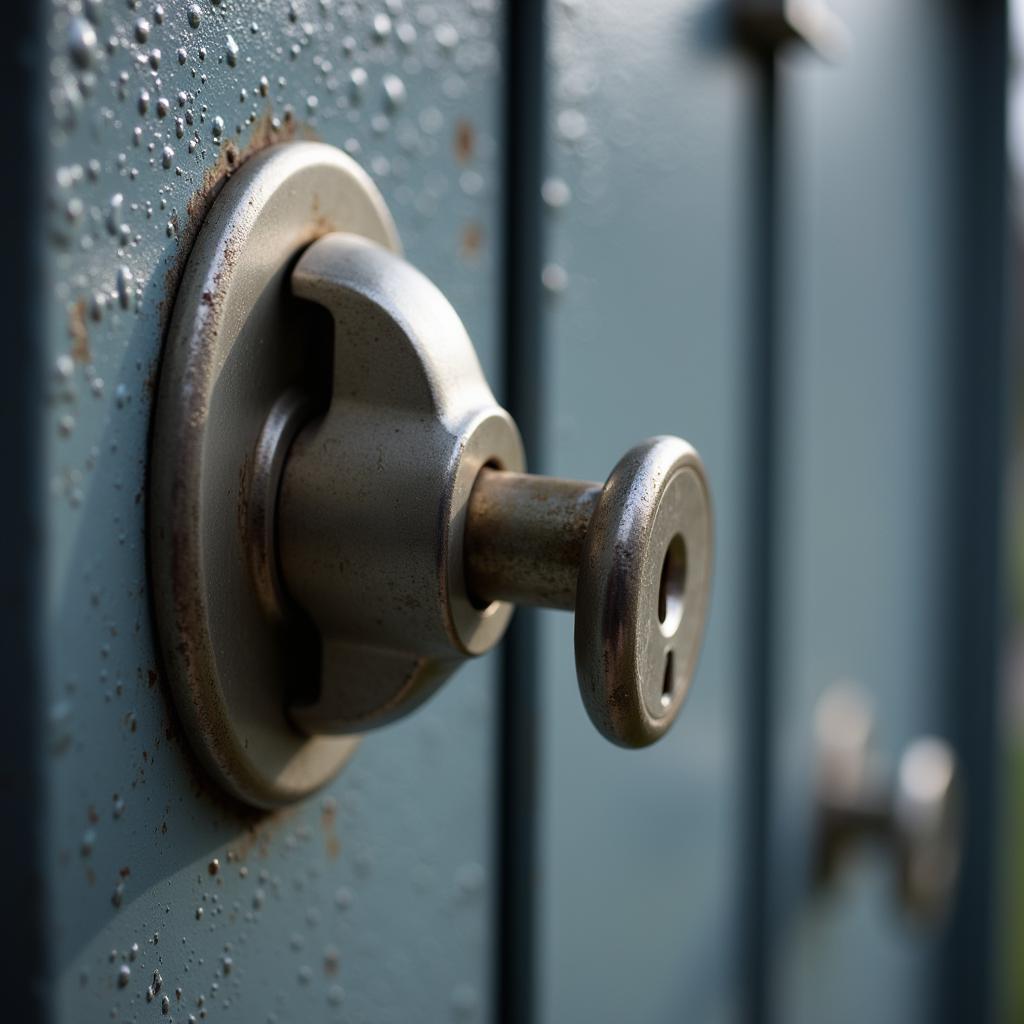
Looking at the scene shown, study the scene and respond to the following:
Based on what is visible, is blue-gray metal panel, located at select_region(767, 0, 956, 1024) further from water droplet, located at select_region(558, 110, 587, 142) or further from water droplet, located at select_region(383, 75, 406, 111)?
water droplet, located at select_region(383, 75, 406, 111)

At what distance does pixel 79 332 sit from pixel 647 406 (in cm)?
42

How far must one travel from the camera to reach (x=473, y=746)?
520 mm

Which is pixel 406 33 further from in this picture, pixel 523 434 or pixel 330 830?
pixel 330 830

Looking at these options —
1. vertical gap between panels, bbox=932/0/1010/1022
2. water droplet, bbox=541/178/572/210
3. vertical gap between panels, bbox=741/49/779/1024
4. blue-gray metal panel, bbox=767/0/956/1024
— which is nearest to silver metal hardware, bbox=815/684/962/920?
blue-gray metal panel, bbox=767/0/956/1024

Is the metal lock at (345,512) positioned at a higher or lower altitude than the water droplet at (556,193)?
lower

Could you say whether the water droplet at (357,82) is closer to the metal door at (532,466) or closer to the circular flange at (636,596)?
the metal door at (532,466)

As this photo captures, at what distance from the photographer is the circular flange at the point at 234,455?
0.31 m

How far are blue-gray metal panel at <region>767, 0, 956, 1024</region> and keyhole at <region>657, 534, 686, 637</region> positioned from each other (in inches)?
20.1

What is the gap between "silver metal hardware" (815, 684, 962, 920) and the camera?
1.00 meters

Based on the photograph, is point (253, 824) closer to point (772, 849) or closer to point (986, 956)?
point (772, 849)

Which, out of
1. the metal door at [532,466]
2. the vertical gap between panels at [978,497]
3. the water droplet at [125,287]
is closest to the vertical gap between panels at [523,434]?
the metal door at [532,466]

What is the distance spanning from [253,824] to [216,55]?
24 cm

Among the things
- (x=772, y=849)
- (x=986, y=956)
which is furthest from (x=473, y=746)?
(x=986, y=956)

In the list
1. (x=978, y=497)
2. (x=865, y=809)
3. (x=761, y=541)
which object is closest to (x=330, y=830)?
(x=761, y=541)
